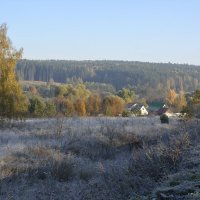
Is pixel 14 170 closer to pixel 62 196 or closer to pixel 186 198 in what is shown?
pixel 62 196

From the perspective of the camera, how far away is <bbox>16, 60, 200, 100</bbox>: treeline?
157663mm

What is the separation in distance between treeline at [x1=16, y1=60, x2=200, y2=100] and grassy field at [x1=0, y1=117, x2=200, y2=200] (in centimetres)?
12595

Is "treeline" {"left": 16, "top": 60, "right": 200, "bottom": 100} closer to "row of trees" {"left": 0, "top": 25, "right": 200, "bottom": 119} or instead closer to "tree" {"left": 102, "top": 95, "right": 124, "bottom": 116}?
"row of trees" {"left": 0, "top": 25, "right": 200, "bottom": 119}

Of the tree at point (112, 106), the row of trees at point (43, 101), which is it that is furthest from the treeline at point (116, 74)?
the tree at point (112, 106)

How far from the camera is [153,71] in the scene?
171125 millimetres

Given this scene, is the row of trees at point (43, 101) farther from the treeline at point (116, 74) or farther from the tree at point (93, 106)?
the treeline at point (116, 74)

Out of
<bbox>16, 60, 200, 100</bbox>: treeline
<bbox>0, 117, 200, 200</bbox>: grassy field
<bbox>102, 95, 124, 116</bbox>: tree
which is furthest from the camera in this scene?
<bbox>16, 60, 200, 100</bbox>: treeline

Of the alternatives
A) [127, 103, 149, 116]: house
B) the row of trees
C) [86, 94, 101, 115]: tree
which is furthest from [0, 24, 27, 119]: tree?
[127, 103, 149, 116]: house

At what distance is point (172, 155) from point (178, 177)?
1.37 metres

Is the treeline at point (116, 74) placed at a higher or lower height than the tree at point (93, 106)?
higher

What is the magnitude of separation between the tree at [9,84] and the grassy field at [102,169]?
582 centimetres

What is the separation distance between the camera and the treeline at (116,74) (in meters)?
158

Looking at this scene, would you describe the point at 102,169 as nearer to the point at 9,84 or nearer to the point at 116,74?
the point at 9,84

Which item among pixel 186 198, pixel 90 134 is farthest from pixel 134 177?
pixel 90 134
